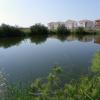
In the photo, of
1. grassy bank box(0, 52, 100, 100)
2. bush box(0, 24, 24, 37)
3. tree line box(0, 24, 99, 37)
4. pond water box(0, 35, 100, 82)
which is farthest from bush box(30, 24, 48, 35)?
grassy bank box(0, 52, 100, 100)

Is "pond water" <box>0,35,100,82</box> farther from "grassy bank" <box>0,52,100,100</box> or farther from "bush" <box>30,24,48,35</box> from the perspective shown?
"bush" <box>30,24,48,35</box>

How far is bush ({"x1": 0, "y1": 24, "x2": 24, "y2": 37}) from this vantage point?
39.9m

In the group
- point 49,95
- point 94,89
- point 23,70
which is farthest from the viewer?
point 23,70

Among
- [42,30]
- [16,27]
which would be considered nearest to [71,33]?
[42,30]

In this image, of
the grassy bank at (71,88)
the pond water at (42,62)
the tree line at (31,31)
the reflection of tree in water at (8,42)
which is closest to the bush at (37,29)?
the tree line at (31,31)

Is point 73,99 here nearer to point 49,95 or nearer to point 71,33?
point 49,95

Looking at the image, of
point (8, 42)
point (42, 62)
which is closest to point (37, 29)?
point (8, 42)

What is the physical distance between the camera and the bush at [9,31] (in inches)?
1571

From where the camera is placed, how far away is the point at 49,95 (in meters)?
2.14

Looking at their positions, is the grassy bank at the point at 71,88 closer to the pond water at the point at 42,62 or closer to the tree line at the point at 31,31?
the pond water at the point at 42,62

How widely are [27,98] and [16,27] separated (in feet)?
132

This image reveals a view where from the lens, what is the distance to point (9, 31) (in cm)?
4112

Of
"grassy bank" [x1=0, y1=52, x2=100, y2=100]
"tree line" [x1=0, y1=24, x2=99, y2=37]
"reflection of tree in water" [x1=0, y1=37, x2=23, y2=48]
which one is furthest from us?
"tree line" [x1=0, y1=24, x2=99, y2=37]

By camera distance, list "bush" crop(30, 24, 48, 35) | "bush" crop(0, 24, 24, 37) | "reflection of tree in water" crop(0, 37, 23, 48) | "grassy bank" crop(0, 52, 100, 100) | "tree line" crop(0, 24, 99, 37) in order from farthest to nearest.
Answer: "bush" crop(30, 24, 48, 35) → "tree line" crop(0, 24, 99, 37) → "bush" crop(0, 24, 24, 37) → "reflection of tree in water" crop(0, 37, 23, 48) → "grassy bank" crop(0, 52, 100, 100)
